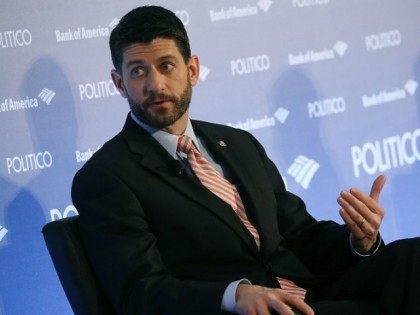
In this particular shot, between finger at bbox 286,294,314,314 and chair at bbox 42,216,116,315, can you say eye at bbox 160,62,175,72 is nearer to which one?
chair at bbox 42,216,116,315

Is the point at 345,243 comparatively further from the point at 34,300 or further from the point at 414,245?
the point at 34,300

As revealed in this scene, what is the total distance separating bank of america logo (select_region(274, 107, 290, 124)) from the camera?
5230 millimetres

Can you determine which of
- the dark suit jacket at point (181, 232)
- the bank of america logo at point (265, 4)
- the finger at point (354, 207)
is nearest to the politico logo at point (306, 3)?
the bank of america logo at point (265, 4)

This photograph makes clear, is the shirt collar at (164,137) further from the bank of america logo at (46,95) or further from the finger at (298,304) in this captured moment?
the bank of america logo at (46,95)

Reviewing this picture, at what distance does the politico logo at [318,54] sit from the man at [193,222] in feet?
5.81

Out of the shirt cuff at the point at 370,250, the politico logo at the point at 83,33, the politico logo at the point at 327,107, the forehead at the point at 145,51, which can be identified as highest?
the politico logo at the point at 83,33

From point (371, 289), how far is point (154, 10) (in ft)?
3.98

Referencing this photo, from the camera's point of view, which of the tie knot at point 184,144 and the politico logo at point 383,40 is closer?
the tie knot at point 184,144

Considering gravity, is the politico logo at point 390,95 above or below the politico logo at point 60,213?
above

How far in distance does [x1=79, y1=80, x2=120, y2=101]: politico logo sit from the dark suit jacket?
1.19 metres

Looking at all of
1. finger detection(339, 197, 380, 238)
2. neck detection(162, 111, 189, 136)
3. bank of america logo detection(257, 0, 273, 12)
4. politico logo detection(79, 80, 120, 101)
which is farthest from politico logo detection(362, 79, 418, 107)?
finger detection(339, 197, 380, 238)

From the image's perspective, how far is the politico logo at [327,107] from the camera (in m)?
5.35

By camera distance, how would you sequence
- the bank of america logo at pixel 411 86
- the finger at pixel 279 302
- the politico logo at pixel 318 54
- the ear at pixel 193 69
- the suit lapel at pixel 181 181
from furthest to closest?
the bank of america logo at pixel 411 86 < the politico logo at pixel 318 54 < the ear at pixel 193 69 < the suit lapel at pixel 181 181 < the finger at pixel 279 302

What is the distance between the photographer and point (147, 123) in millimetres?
3371
